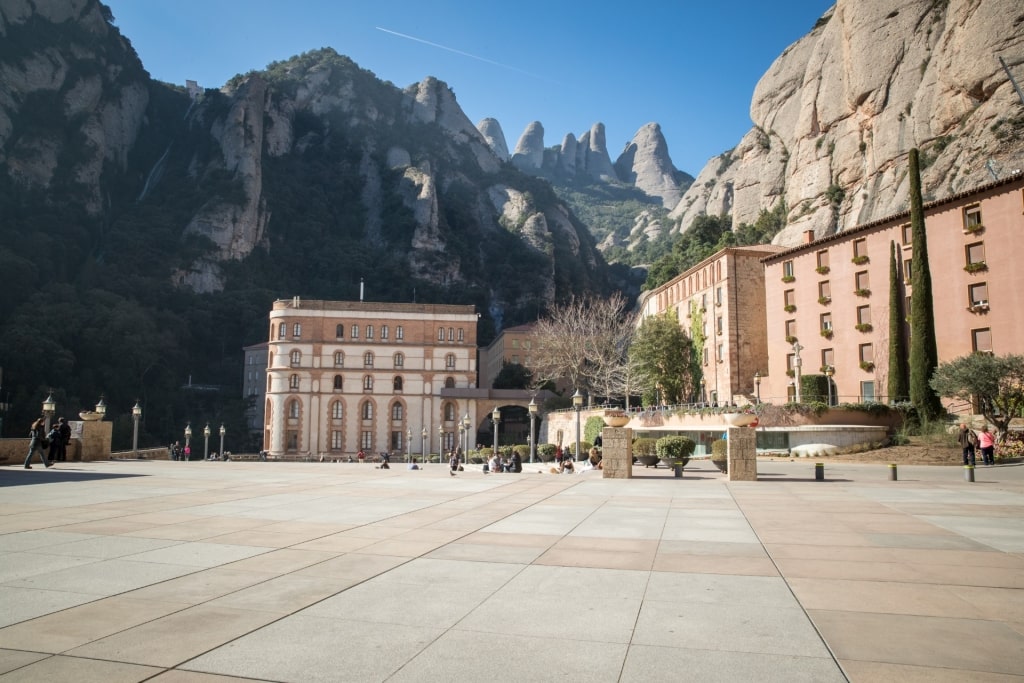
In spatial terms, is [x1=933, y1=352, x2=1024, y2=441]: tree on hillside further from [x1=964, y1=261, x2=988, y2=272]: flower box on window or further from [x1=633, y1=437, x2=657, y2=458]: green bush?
[x1=633, y1=437, x2=657, y2=458]: green bush

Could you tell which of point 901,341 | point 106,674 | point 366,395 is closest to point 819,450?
point 901,341

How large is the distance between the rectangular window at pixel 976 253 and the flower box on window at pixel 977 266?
23cm

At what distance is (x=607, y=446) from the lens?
2100 cm

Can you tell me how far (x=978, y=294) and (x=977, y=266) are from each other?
157cm

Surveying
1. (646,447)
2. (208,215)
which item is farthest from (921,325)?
(208,215)

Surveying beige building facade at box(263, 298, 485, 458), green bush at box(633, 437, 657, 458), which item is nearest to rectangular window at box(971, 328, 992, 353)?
green bush at box(633, 437, 657, 458)

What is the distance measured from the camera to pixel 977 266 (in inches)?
1414

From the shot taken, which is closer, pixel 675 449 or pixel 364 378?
pixel 675 449

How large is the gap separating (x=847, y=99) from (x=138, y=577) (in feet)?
250

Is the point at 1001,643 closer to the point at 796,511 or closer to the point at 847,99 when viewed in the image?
the point at 796,511

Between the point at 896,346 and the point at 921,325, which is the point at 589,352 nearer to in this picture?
the point at 896,346

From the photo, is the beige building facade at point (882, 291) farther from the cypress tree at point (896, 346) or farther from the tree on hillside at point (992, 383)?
the tree on hillside at point (992, 383)

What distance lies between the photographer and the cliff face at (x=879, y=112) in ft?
166

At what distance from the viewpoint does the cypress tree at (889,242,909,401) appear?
3719 cm
